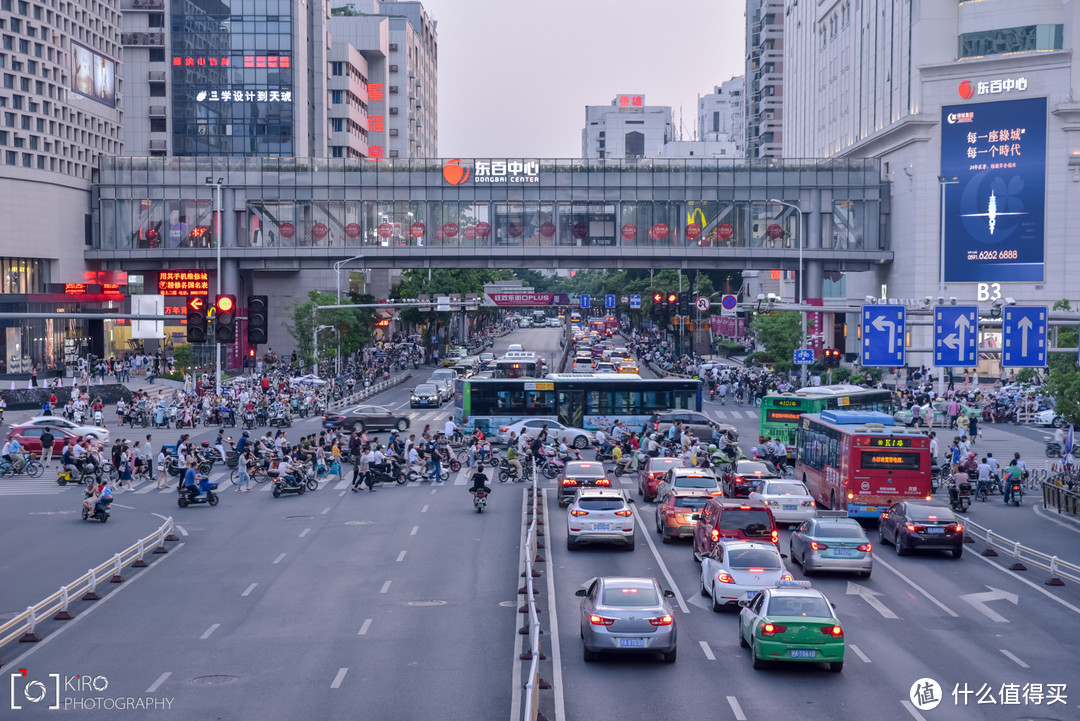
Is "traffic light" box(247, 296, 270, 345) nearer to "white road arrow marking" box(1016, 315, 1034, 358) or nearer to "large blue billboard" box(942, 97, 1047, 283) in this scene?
"white road arrow marking" box(1016, 315, 1034, 358)

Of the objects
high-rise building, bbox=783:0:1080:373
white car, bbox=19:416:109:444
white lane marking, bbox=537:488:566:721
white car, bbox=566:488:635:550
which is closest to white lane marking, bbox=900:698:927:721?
white lane marking, bbox=537:488:566:721

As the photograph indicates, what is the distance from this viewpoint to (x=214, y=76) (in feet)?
376

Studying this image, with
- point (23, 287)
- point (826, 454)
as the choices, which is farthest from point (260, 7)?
point (826, 454)

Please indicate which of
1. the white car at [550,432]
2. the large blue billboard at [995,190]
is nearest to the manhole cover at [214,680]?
the white car at [550,432]

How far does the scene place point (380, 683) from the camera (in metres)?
18.0

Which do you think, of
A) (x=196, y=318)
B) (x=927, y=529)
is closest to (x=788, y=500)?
(x=927, y=529)

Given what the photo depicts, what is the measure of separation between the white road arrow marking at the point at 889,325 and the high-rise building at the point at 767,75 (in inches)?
5151

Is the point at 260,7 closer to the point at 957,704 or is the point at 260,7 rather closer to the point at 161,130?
the point at 161,130

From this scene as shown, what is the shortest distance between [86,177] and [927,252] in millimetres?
60517

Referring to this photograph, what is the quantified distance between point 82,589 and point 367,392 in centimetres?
5808

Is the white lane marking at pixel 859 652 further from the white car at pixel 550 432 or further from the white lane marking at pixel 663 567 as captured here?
the white car at pixel 550 432

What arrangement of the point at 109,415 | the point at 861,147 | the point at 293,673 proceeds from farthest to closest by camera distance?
the point at 861,147 < the point at 109,415 < the point at 293,673

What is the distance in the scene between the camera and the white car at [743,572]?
22.6 metres

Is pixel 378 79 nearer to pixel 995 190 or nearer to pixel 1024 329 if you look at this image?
pixel 995 190
